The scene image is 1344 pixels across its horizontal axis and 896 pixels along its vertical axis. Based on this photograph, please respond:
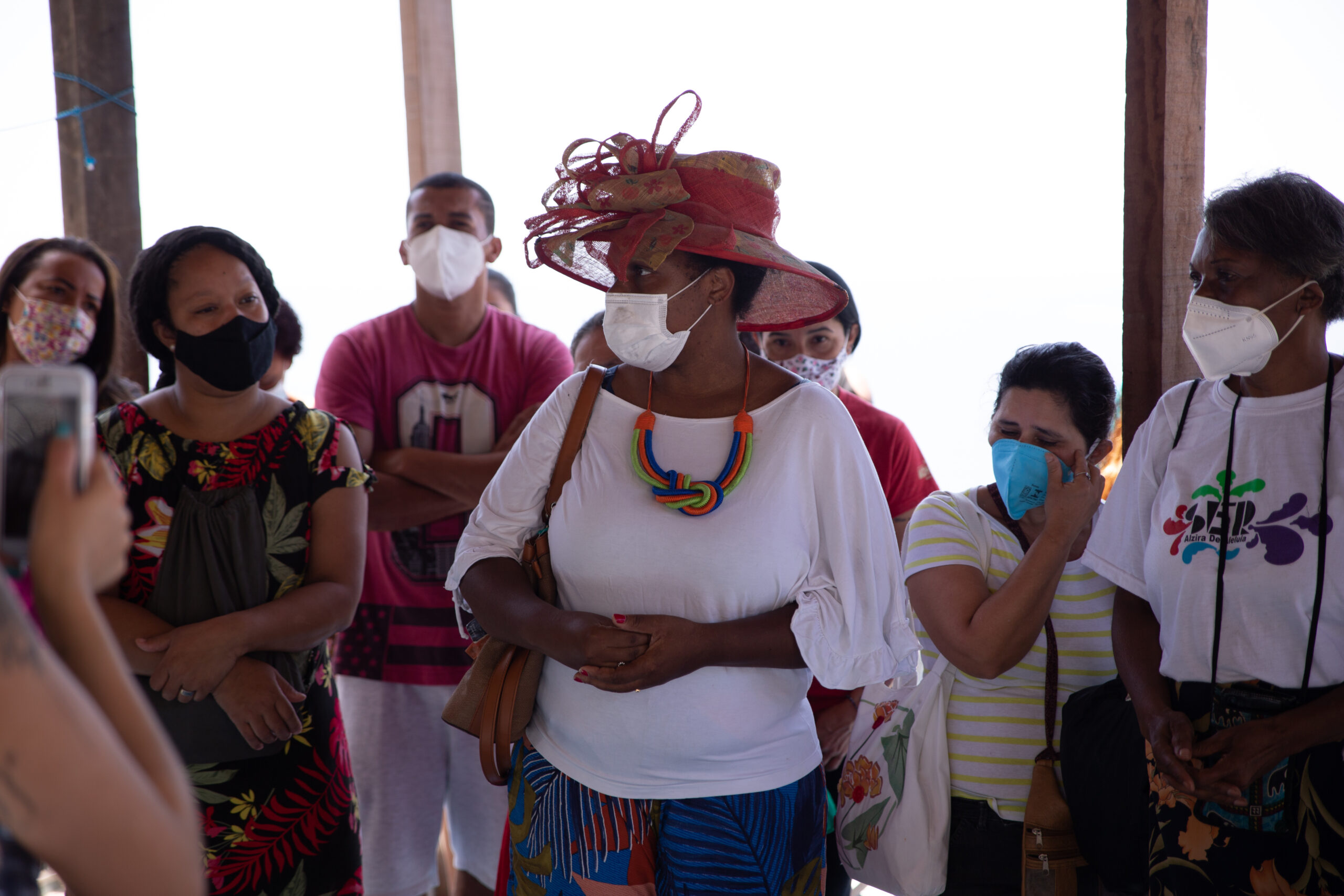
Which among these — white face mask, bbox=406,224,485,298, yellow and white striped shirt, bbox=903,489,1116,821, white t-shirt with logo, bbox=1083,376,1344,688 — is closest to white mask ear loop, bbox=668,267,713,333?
yellow and white striped shirt, bbox=903,489,1116,821

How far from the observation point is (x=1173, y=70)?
2314 mm

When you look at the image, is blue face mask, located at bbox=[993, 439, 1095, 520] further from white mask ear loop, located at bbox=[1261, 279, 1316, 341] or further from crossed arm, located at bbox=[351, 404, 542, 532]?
crossed arm, located at bbox=[351, 404, 542, 532]

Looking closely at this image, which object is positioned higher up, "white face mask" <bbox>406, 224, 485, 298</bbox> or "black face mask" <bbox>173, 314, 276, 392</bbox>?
"white face mask" <bbox>406, 224, 485, 298</bbox>

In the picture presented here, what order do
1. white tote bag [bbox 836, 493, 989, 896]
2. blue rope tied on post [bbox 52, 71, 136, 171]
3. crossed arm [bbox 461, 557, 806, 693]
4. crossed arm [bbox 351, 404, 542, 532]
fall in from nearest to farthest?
crossed arm [bbox 461, 557, 806, 693]
white tote bag [bbox 836, 493, 989, 896]
crossed arm [bbox 351, 404, 542, 532]
blue rope tied on post [bbox 52, 71, 136, 171]

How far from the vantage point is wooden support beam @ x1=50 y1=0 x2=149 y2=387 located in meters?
3.14

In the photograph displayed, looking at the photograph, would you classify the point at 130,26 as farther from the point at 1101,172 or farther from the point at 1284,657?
the point at 1284,657

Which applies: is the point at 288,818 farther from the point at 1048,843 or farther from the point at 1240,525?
the point at 1240,525

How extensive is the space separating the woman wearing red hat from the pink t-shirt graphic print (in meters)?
0.95

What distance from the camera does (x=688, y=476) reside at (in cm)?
179

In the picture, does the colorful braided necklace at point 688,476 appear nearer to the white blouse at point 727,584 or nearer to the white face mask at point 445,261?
the white blouse at point 727,584

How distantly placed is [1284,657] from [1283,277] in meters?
0.69

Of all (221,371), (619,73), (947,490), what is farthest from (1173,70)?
(619,73)

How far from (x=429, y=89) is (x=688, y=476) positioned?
8.52ft

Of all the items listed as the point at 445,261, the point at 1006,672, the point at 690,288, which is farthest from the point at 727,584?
the point at 445,261
